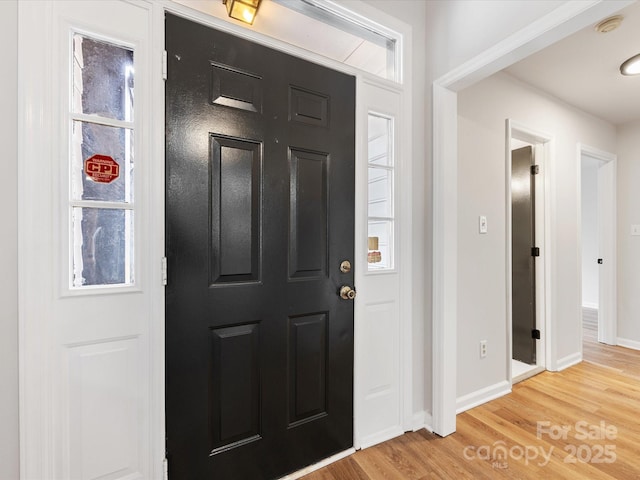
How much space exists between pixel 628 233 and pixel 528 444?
3.07m

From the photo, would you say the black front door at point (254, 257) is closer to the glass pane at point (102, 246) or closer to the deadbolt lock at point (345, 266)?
the deadbolt lock at point (345, 266)

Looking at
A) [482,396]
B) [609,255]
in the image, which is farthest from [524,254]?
[609,255]

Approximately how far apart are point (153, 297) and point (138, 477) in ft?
2.31

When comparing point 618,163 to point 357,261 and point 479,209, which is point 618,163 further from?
point 357,261

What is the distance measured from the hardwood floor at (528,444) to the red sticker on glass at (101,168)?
5.34ft

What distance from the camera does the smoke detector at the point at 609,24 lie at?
1832mm

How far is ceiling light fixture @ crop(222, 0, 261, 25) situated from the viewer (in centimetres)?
138

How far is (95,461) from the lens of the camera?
1151mm

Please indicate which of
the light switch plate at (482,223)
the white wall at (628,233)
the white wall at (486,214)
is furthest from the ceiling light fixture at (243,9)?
the white wall at (628,233)

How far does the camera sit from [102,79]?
3.89ft

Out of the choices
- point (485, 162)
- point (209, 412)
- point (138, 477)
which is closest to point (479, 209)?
point (485, 162)

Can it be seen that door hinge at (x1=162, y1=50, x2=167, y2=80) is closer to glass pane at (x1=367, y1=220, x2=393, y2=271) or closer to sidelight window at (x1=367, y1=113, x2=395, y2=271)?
sidelight window at (x1=367, y1=113, x2=395, y2=271)

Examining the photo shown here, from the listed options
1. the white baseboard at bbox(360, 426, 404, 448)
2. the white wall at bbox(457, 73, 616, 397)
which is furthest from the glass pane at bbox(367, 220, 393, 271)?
the white baseboard at bbox(360, 426, 404, 448)

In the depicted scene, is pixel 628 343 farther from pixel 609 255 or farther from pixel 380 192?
pixel 380 192
